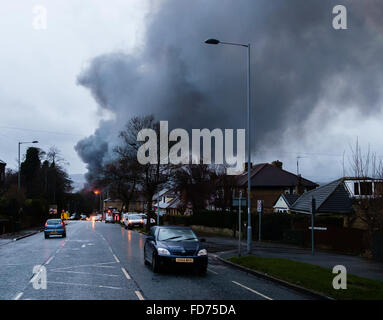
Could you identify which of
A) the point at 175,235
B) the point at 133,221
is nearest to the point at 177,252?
the point at 175,235

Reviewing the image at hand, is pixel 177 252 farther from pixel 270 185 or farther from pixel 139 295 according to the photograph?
pixel 270 185

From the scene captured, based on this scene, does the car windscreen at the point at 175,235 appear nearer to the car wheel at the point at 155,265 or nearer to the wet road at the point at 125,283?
the car wheel at the point at 155,265

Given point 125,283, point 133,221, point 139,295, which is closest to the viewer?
point 139,295

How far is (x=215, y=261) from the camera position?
1834cm

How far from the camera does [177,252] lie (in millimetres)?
13391

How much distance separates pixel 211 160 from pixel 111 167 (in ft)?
50.5

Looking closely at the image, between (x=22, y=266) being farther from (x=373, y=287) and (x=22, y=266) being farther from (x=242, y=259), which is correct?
(x=373, y=287)

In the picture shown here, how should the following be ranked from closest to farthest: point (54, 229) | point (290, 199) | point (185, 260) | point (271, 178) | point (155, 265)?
point (185, 260), point (155, 265), point (54, 229), point (290, 199), point (271, 178)

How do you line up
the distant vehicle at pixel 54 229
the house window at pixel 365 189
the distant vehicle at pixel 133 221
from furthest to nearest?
1. the distant vehicle at pixel 133 221
2. the distant vehicle at pixel 54 229
3. the house window at pixel 365 189

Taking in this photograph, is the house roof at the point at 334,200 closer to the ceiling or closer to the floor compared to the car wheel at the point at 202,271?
closer to the ceiling

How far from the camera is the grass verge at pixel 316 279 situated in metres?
10.0

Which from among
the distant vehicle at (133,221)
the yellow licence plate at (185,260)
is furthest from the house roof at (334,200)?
the distant vehicle at (133,221)

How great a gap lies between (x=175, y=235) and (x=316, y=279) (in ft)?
16.6
